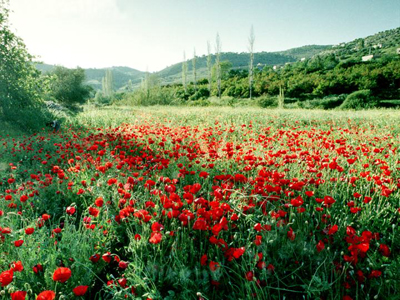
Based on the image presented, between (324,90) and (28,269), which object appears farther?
(324,90)

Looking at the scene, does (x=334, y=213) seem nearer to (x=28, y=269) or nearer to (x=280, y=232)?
(x=280, y=232)

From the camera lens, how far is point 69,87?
32969 mm

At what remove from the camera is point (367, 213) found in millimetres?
2426

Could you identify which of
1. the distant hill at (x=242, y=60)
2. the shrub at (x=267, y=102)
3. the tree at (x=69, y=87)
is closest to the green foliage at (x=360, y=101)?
the shrub at (x=267, y=102)

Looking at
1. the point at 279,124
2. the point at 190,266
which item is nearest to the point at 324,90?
the point at 279,124

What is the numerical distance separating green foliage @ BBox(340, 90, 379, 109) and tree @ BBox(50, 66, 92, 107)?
3342cm

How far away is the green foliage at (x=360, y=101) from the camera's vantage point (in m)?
25.9

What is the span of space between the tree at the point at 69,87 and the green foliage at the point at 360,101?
1316 inches

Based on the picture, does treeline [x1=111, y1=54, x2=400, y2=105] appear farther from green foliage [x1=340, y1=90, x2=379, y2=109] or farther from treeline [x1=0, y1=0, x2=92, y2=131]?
treeline [x1=0, y1=0, x2=92, y2=131]

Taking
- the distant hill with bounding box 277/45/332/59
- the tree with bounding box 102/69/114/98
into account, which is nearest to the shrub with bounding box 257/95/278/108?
the tree with bounding box 102/69/114/98

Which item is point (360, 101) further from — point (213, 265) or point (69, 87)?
point (69, 87)

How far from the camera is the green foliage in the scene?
85.0 feet

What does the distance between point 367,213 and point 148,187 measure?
7.44ft

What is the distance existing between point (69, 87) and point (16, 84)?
24.8 meters
